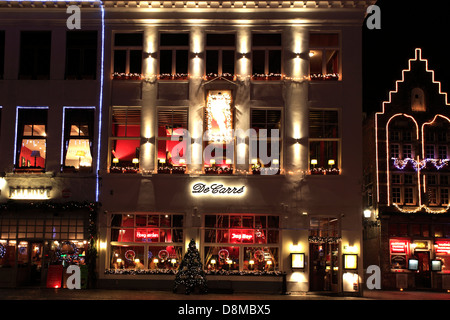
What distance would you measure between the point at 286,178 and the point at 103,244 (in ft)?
26.9

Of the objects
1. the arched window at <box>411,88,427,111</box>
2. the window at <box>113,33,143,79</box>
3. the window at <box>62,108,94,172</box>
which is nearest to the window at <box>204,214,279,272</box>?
the window at <box>62,108,94,172</box>

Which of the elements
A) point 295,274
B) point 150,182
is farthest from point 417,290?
point 150,182

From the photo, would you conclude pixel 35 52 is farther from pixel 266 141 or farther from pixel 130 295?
pixel 130 295

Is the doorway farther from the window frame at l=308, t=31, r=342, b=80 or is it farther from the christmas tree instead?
the window frame at l=308, t=31, r=342, b=80

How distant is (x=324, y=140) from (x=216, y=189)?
511cm

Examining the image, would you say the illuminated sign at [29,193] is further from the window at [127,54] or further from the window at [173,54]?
the window at [173,54]

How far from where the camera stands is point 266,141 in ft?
83.4

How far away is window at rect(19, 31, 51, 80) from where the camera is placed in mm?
26281

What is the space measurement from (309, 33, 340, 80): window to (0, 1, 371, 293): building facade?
0.21 ft

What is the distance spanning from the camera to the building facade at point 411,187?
30.5 metres

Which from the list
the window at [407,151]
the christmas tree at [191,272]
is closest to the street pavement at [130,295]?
the christmas tree at [191,272]

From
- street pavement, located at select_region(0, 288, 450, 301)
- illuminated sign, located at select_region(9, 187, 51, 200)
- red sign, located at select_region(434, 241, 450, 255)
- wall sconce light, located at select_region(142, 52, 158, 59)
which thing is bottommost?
street pavement, located at select_region(0, 288, 450, 301)

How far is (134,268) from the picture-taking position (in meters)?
24.8

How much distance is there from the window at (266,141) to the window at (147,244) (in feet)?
14.0
